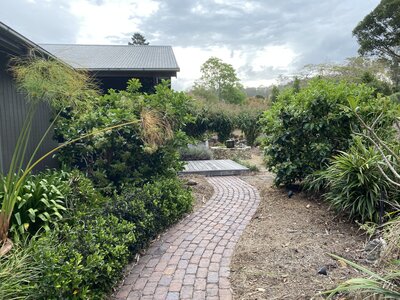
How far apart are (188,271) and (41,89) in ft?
8.68

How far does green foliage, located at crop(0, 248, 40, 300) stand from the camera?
1.93 meters

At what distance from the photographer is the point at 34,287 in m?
1.96

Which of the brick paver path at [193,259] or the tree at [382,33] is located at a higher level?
the tree at [382,33]

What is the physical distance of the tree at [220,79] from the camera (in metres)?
34.0

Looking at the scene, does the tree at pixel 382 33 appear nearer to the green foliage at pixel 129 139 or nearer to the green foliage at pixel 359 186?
the green foliage at pixel 359 186

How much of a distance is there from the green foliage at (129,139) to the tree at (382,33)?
17917 mm

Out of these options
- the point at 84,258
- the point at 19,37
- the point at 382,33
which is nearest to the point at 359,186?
the point at 84,258

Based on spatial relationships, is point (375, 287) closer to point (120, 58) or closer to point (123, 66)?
point (123, 66)

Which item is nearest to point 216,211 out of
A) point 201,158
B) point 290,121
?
point 290,121

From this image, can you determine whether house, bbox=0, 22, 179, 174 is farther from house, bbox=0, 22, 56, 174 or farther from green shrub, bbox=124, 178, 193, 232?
green shrub, bbox=124, 178, 193, 232

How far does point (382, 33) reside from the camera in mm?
17766

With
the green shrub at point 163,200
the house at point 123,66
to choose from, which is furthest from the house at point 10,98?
the house at point 123,66

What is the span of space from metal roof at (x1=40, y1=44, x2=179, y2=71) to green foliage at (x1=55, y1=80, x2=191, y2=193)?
219 cm

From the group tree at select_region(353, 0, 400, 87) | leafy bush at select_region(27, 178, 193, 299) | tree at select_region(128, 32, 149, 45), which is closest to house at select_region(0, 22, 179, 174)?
leafy bush at select_region(27, 178, 193, 299)
